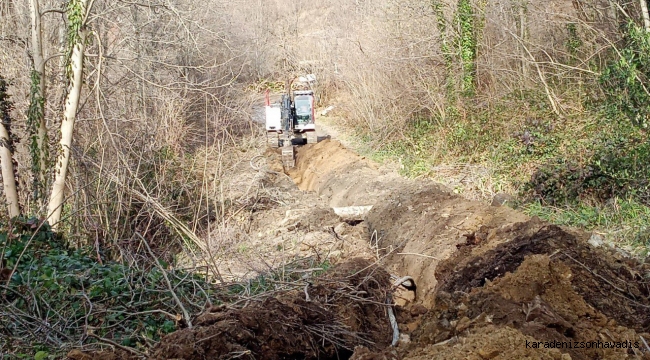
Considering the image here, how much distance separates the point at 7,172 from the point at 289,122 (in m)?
9.18

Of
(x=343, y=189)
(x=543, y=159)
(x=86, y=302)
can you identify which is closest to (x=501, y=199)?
(x=543, y=159)

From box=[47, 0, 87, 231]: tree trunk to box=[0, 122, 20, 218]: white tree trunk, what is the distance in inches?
21.5

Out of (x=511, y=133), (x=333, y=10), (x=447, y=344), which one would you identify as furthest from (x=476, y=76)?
(x=333, y=10)

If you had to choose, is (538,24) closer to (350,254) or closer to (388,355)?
(350,254)

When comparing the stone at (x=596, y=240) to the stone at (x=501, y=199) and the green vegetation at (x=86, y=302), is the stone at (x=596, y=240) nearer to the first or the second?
the stone at (x=501, y=199)

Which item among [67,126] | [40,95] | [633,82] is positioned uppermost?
[633,82]

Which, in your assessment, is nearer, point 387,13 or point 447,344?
point 447,344

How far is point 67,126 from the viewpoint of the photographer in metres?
11.2

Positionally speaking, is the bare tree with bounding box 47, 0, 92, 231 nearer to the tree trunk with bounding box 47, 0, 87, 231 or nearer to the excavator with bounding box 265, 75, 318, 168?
the tree trunk with bounding box 47, 0, 87, 231

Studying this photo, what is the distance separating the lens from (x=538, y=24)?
1557cm

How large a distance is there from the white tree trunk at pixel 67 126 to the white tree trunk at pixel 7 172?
0.55 metres

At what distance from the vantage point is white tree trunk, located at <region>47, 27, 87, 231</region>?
10945mm

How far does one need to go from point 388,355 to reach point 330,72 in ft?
82.7

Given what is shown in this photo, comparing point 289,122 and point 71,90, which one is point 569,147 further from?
point 289,122
